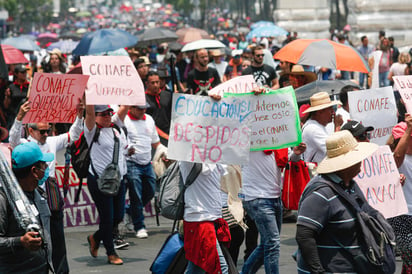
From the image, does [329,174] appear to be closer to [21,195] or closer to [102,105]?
[21,195]

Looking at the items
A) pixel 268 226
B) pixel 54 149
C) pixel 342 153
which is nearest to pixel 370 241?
pixel 342 153

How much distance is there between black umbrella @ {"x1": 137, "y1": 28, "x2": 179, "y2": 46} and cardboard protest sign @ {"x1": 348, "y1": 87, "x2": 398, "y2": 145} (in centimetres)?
1594

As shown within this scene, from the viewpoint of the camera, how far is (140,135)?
1069 centimetres

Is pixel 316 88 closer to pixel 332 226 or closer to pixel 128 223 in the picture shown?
pixel 128 223

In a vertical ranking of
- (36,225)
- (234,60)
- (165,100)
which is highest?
(36,225)

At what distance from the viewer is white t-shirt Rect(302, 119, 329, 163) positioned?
8250 mm

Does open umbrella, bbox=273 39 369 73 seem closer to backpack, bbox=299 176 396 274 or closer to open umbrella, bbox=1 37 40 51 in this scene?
backpack, bbox=299 176 396 274

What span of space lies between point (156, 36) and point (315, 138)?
16.8 metres

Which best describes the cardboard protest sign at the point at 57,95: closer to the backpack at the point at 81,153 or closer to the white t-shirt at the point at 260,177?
the backpack at the point at 81,153

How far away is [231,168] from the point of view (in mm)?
8297

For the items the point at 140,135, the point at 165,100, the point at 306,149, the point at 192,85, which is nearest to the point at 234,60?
the point at 192,85

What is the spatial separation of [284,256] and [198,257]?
266 centimetres

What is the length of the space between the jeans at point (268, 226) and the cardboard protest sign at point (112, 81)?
1803mm

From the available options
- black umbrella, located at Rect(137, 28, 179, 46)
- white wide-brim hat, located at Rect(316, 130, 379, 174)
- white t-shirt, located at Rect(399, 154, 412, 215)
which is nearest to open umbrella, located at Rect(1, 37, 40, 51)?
black umbrella, located at Rect(137, 28, 179, 46)
